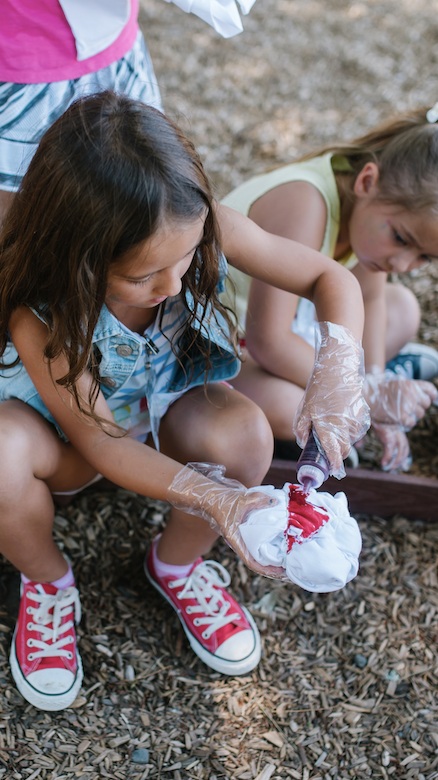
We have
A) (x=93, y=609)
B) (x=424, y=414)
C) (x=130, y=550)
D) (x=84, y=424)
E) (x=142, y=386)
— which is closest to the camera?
(x=84, y=424)

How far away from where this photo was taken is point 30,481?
1586 mm

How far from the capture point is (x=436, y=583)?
6.77ft

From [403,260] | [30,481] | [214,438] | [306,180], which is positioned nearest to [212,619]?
[214,438]

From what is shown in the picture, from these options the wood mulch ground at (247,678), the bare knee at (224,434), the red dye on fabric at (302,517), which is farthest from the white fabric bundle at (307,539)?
the wood mulch ground at (247,678)

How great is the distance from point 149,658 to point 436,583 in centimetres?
77

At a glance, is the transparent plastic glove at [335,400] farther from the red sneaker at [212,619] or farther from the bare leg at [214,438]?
the red sneaker at [212,619]

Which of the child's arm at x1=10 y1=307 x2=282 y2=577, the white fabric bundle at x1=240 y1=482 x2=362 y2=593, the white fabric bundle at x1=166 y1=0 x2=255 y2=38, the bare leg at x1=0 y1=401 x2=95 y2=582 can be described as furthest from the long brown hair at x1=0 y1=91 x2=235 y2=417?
the white fabric bundle at x1=240 y1=482 x2=362 y2=593

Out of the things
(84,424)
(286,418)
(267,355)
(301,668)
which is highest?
(84,424)

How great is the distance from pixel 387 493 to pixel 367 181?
2.70ft

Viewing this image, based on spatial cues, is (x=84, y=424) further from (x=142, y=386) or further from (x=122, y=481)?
(x=142, y=386)

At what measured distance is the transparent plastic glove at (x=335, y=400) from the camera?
155cm

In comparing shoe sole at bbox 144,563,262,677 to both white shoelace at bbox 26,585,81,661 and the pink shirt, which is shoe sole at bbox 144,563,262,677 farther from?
the pink shirt

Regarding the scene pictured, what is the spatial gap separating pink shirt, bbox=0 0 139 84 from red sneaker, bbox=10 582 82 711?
3.65ft

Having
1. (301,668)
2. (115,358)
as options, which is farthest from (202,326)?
(301,668)
